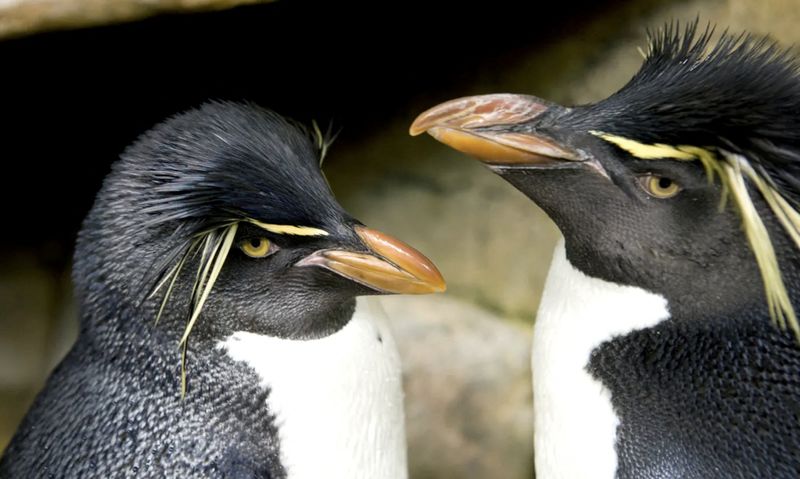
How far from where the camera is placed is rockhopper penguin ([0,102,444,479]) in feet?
3.95

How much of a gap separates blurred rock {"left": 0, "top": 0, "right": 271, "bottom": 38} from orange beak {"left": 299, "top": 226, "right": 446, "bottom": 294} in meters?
0.45

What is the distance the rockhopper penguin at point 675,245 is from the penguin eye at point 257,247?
31 centimetres

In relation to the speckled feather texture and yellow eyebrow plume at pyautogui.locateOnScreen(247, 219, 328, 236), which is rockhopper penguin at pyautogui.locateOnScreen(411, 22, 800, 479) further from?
the speckled feather texture

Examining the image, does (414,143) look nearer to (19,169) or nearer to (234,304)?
(234,304)

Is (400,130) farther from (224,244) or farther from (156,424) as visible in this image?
(156,424)

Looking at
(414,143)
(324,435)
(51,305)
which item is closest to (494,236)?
Result: (414,143)

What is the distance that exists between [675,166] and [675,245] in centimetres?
12

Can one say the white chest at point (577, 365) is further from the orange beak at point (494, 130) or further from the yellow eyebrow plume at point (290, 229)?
the yellow eyebrow plume at point (290, 229)

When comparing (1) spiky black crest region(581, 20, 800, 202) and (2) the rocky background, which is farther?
(2) the rocky background

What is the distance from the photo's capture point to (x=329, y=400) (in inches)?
50.7

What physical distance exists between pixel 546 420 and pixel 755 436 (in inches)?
13.1

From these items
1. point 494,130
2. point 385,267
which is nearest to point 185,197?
point 385,267

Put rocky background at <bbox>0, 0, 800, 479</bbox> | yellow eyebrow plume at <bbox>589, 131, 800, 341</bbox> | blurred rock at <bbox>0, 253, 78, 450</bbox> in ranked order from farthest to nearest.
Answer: blurred rock at <bbox>0, 253, 78, 450</bbox> < rocky background at <bbox>0, 0, 800, 479</bbox> < yellow eyebrow plume at <bbox>589, 131, 800, 341</bbox>

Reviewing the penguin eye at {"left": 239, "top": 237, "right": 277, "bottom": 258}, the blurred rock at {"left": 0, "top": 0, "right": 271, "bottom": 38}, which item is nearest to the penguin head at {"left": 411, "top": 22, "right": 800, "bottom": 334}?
the penguin eye at {"left": 239, "top": 237, "right": 277, "bottom": 258}
